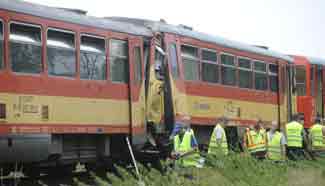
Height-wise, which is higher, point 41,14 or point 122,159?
point 41,14

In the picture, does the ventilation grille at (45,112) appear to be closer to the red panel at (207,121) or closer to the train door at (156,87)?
the train door at (156,87)

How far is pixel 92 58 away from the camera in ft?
45.5

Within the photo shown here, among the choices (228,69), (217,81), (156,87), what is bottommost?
(156,87)

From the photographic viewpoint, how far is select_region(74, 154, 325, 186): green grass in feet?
29.2

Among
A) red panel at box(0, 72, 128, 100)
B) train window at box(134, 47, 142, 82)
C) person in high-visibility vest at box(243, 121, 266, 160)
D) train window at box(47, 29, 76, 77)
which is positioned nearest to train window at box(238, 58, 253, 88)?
person in high-visibility vest at box(243, 121, 266, 160)

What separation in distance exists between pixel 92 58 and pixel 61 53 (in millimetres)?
995

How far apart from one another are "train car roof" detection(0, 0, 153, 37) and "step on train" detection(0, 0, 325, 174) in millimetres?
28

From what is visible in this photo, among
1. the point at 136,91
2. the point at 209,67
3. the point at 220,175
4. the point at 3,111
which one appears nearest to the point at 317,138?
the point at 209,67

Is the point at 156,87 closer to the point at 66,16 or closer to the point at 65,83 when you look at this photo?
the point at 65,83

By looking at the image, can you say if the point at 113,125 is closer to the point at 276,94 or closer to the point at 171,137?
the point at 171,137

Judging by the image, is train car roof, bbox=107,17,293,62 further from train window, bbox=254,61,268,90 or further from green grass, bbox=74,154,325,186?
green grass, bbox=74,154,325,186

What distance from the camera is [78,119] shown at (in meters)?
13.3

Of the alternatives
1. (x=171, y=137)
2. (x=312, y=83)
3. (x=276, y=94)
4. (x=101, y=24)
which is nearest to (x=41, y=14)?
(x=101, y=24)

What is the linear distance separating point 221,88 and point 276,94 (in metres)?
4.25
